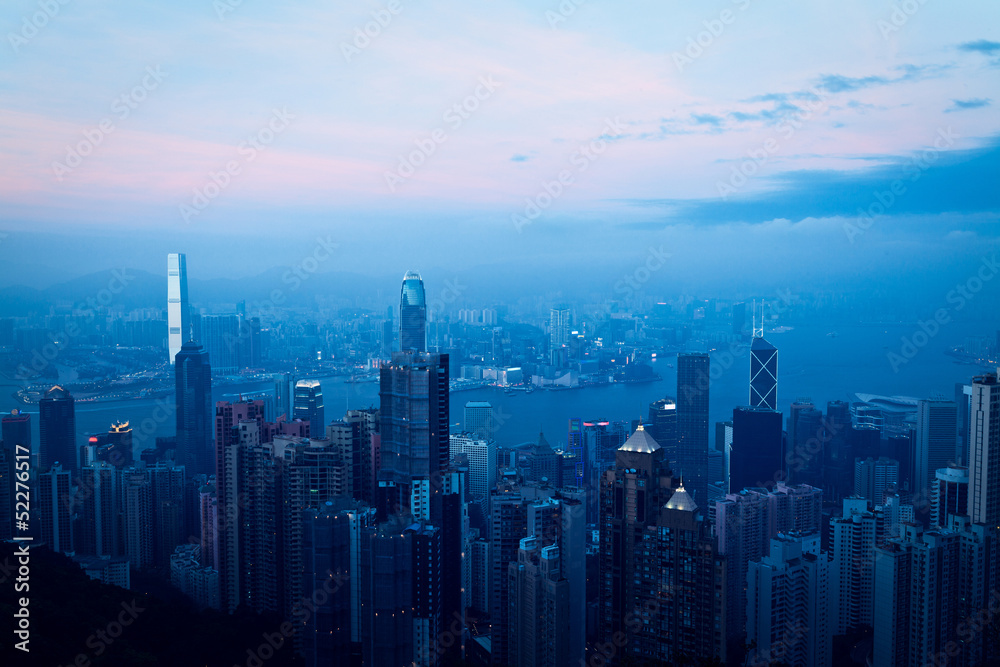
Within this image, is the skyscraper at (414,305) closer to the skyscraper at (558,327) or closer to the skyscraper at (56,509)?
the skyscraper at (558,327)

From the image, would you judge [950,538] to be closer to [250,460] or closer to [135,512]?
[250,460]

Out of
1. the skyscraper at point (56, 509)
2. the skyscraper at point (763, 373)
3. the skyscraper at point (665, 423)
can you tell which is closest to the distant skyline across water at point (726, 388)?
the skyscraper at point (763, 373)

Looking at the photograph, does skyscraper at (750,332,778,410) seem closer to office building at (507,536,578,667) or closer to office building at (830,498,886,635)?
office building at (830,498,886,635)

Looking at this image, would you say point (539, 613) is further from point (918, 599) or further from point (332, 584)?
point (918, 599)

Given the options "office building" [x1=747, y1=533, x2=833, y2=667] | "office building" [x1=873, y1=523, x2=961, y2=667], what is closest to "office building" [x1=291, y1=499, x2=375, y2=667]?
"office building" [x1=747, y1=533, x2=833, y2=667]

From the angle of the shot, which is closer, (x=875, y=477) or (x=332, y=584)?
(x=332, y=584)

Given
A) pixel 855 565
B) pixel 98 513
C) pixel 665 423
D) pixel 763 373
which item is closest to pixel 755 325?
pixel 763 373

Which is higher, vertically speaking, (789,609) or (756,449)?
(756,449)
